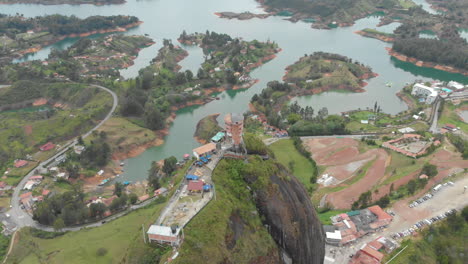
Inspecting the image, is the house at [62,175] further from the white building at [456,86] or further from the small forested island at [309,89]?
the white building at [456,86]

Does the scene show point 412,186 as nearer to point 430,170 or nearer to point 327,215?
point 430,170

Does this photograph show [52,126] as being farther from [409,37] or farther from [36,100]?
[409,37]

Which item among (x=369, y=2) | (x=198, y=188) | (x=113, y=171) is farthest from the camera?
(x=369, y=2)

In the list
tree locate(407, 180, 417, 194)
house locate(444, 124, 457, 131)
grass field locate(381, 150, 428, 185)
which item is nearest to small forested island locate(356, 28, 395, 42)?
house locate(444, 124, 457, 131)

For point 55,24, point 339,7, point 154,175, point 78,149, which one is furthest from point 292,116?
point 55,24

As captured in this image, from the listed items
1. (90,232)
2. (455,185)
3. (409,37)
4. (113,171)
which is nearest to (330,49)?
(409,37)

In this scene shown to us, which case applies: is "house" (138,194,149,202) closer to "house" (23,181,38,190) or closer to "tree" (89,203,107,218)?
"tree" (89,203,107,218)

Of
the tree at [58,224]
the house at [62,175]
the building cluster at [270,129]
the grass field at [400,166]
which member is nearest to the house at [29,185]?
the house at [62,175]
